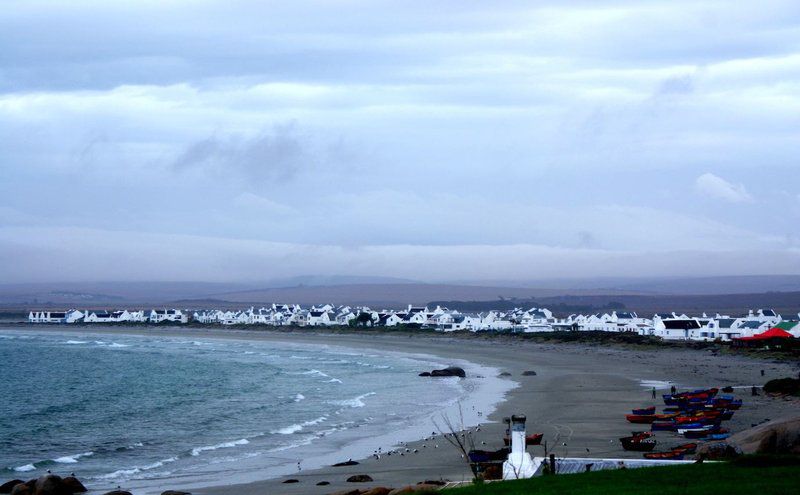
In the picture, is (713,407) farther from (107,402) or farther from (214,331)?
(214,331)

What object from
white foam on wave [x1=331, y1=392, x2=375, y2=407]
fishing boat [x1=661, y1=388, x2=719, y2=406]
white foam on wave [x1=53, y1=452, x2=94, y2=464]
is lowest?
A: white foam on wave [x1=53, y1=452, x2=94, y2=464]

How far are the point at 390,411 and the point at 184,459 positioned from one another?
478 inches

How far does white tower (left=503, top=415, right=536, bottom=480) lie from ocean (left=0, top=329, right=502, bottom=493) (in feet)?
28.9

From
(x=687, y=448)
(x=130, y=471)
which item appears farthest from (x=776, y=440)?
(x=130, y=471)

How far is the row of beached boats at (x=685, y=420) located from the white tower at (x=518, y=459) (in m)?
5.43

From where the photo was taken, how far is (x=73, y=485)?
2203 centimetres

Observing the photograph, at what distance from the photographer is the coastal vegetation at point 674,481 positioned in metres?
12.3

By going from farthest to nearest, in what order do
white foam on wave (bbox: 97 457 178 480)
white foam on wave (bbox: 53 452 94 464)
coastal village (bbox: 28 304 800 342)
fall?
coastal village (bbox: 28 304 800 342) → white foam on wave (bbox: 53 452 94 464) → white foam on wave (bbox: 97 457 178 480)

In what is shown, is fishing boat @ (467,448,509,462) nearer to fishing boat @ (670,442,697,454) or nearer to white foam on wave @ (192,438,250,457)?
fishing boat @ (670,442,697,454)

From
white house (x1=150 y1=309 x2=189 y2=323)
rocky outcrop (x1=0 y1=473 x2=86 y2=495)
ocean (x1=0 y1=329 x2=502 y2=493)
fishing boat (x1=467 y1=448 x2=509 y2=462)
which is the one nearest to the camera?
rocky outcrop (x1=0 y1=473 x2=86 y2=495)

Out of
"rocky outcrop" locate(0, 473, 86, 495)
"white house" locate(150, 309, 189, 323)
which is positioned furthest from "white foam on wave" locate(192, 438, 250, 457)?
"white house" locate(150, 309, 189, 323)

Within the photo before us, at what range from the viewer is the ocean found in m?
26.4

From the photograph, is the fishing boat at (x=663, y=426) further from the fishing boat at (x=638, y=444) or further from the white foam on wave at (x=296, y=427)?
the white foam on wave at (x=296, y=427)

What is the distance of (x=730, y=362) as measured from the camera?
5800 cm
